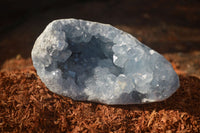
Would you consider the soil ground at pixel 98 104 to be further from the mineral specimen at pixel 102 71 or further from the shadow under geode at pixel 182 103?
the mineral specimen at pixel 102 71

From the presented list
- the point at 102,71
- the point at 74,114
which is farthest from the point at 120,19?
the point at 74,114

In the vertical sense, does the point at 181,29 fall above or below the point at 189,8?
below

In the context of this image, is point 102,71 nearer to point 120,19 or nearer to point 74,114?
point 74,114

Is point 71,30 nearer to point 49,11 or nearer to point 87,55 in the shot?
point 87,55

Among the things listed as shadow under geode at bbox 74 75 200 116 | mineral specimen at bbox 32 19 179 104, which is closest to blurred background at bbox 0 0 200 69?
shadow under geode at bbox 74 75 200 116

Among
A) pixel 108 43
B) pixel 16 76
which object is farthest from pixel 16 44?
pixel 108 43

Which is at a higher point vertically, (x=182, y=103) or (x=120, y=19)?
(x=120, y=19)
